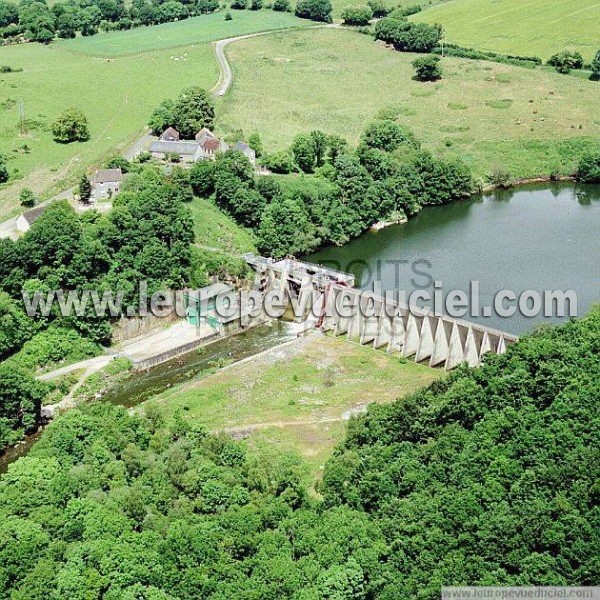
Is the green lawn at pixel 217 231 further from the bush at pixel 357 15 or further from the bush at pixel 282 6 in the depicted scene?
the bush at pixel 282 6

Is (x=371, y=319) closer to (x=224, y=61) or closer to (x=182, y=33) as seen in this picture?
(x=224, y=61)

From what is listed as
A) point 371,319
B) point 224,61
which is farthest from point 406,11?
point 371,319

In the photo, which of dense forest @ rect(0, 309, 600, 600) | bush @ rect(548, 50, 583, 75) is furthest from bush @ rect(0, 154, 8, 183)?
bush @ rect(548, 50, 583, 75)

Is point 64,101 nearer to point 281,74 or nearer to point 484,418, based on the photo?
point 281,74

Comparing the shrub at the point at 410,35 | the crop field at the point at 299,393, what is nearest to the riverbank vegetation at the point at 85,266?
the crop field at the point at 299,393

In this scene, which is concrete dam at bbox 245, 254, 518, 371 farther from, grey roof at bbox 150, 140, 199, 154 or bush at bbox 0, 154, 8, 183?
bush at bbox 0, 154, 8, 183
